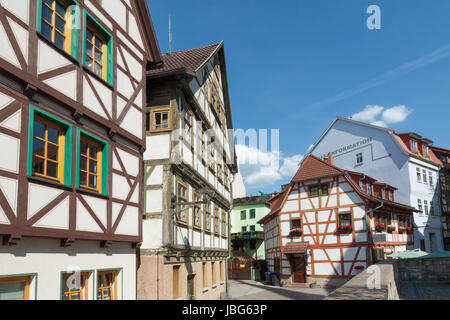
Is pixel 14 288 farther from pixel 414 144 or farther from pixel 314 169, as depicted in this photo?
pixel 414 144

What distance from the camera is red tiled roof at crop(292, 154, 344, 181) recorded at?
30.8 meters

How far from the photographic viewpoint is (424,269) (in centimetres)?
2273

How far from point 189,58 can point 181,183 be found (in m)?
6.69

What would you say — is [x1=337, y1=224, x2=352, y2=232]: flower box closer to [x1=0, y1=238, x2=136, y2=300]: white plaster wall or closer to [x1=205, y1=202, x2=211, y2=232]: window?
[x1=205, y1=202, x2=211, y2=232]: window

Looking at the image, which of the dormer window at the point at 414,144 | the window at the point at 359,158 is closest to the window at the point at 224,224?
the window at the point at 359,158

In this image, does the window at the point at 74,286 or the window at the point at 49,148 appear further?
the window at the point at 74,286

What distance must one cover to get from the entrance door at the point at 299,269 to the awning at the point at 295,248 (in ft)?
3.07

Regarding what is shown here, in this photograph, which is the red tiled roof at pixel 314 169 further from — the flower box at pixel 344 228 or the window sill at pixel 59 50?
the window sill at pixel 59 50

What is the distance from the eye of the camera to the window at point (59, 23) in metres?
8.06

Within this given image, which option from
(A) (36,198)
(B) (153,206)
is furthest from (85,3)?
(B) (153,206)

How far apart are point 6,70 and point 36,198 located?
2204mm

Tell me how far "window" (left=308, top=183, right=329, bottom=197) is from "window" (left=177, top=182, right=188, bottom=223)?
18030 mm

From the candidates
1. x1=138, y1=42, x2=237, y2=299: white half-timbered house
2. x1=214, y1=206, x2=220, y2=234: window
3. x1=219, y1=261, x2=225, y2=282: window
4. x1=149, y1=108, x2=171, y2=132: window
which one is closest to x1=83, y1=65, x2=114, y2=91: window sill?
x1=138, y1=42, x2=237, y2=299: white half-timbered house

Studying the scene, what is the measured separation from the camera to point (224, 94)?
25422 mm
